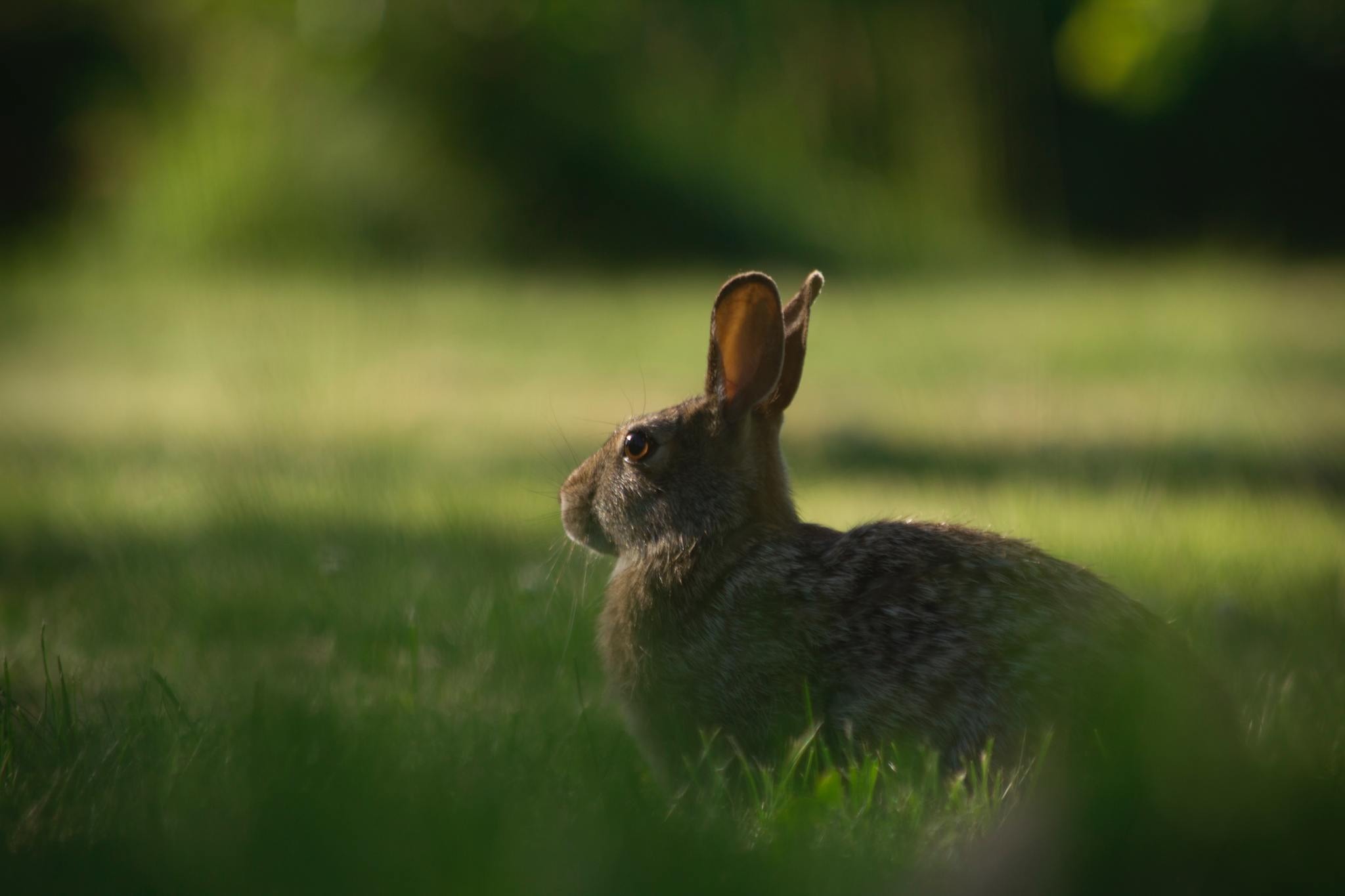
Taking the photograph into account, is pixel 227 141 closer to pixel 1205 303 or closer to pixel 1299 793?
pixel 1205 303

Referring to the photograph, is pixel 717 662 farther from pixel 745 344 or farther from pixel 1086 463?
pixel 1086 463

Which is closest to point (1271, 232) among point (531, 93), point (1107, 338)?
point (1107, 338)

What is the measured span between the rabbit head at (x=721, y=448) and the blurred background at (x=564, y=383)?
414 millimetres

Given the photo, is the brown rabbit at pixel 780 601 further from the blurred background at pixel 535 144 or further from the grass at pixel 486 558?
the blurred background at pixel 535 144

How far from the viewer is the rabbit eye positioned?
3611 mm

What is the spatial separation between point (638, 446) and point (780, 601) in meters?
0.62

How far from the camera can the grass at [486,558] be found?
2.13 m

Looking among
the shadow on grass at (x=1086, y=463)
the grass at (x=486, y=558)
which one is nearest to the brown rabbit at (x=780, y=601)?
the grass at (x=486, y=558)

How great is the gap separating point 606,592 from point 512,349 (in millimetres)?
7084

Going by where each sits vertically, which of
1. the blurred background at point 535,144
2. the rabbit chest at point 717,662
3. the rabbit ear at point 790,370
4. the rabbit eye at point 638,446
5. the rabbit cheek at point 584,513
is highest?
the blurred background at point 535,144

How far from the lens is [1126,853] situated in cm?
202

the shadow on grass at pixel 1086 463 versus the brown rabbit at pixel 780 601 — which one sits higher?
the shadow on grass at pixel 1086 463

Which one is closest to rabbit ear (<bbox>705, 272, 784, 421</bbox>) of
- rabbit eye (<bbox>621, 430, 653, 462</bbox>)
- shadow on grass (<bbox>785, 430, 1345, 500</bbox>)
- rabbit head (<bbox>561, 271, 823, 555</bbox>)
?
rabbit head (<bbox>561, 271, 823, 555</bbox>)

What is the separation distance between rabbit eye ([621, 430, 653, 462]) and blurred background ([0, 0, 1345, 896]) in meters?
0.50
